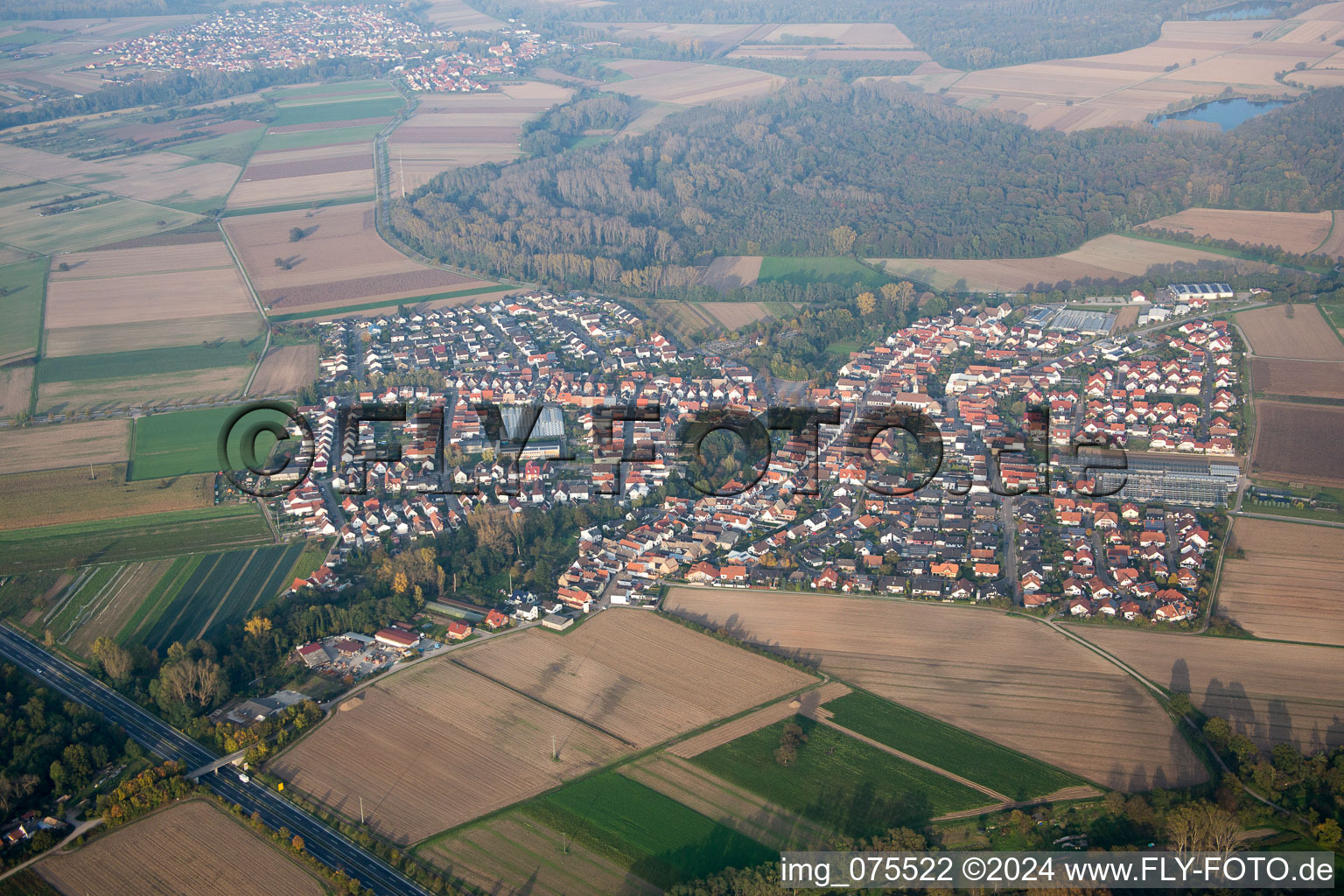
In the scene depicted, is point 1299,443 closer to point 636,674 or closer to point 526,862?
point 636,674

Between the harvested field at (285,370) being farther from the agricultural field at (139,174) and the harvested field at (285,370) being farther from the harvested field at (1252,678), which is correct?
the harvested field at (1252,678)

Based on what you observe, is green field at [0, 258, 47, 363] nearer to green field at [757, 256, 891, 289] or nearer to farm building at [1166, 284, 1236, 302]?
green field at [757, 256, 891, 289]

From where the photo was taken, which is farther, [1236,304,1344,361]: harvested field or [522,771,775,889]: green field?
[1236,304,1344,361]: harvested field

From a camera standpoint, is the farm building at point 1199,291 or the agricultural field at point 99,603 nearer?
the agricultural field at point 99,603

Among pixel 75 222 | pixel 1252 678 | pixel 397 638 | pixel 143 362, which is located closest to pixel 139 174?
pixel 75 222

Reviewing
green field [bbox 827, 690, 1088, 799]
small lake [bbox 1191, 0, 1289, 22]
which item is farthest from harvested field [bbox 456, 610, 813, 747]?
small lake [bbox 1191, 0, 1289, 22]

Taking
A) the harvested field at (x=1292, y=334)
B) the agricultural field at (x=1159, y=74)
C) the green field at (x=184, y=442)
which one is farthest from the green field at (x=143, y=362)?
the agricultural field at (x=1159, y=74)
